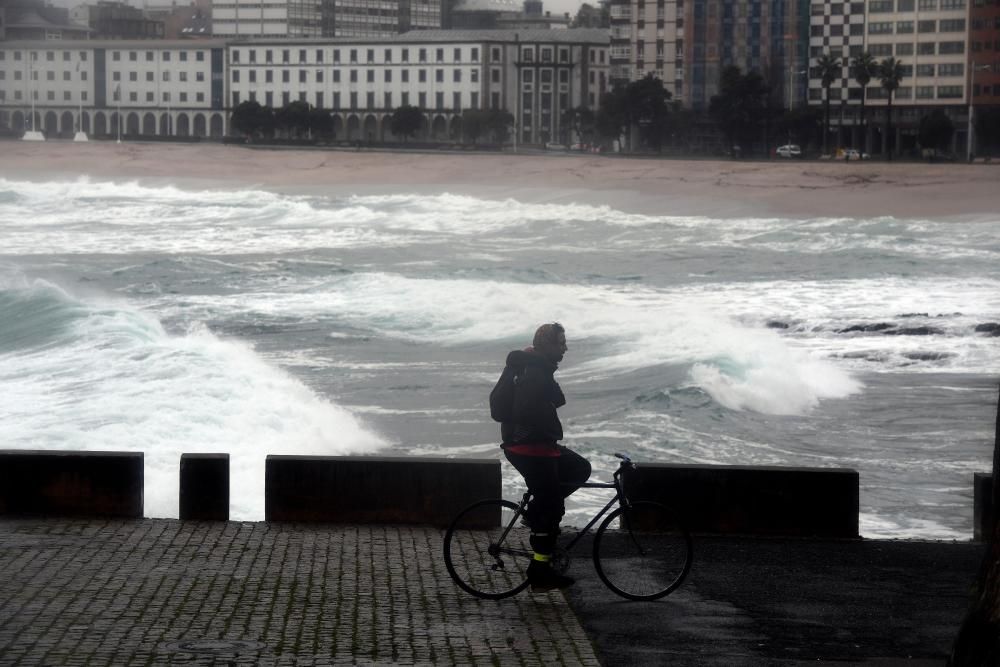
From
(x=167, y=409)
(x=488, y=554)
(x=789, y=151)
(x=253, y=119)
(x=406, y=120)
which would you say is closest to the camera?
(x=488, y=554)

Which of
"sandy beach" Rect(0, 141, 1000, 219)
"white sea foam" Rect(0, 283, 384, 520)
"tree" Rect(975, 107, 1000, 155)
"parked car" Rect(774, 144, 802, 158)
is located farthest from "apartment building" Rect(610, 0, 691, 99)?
"white sea foam" Rect(0, 283, 384, 520)

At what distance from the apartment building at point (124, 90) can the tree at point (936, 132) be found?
2592 inches

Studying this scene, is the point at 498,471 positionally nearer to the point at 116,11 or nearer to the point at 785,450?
the point at 785,450

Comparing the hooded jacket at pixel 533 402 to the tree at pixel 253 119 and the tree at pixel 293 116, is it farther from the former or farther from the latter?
the tree at pixel 253 119

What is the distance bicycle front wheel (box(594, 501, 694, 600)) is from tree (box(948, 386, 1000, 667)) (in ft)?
7.52

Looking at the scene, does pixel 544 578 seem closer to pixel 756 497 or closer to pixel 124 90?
pixel 756 497

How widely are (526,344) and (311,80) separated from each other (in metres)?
110

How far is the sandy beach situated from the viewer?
71.6 meters

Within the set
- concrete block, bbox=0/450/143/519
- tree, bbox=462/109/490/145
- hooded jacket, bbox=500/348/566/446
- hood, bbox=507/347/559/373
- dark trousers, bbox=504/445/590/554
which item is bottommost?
concrete block, bbox=0/450/143/519

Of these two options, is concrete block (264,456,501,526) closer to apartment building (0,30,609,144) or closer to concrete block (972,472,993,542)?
concrete block (972,472,993,542)

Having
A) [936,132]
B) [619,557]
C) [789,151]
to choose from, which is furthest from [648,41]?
[619,557]

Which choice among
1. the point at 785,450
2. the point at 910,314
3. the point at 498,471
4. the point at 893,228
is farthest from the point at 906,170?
the point at 498,471

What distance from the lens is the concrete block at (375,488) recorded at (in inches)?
375

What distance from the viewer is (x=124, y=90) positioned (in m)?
139
